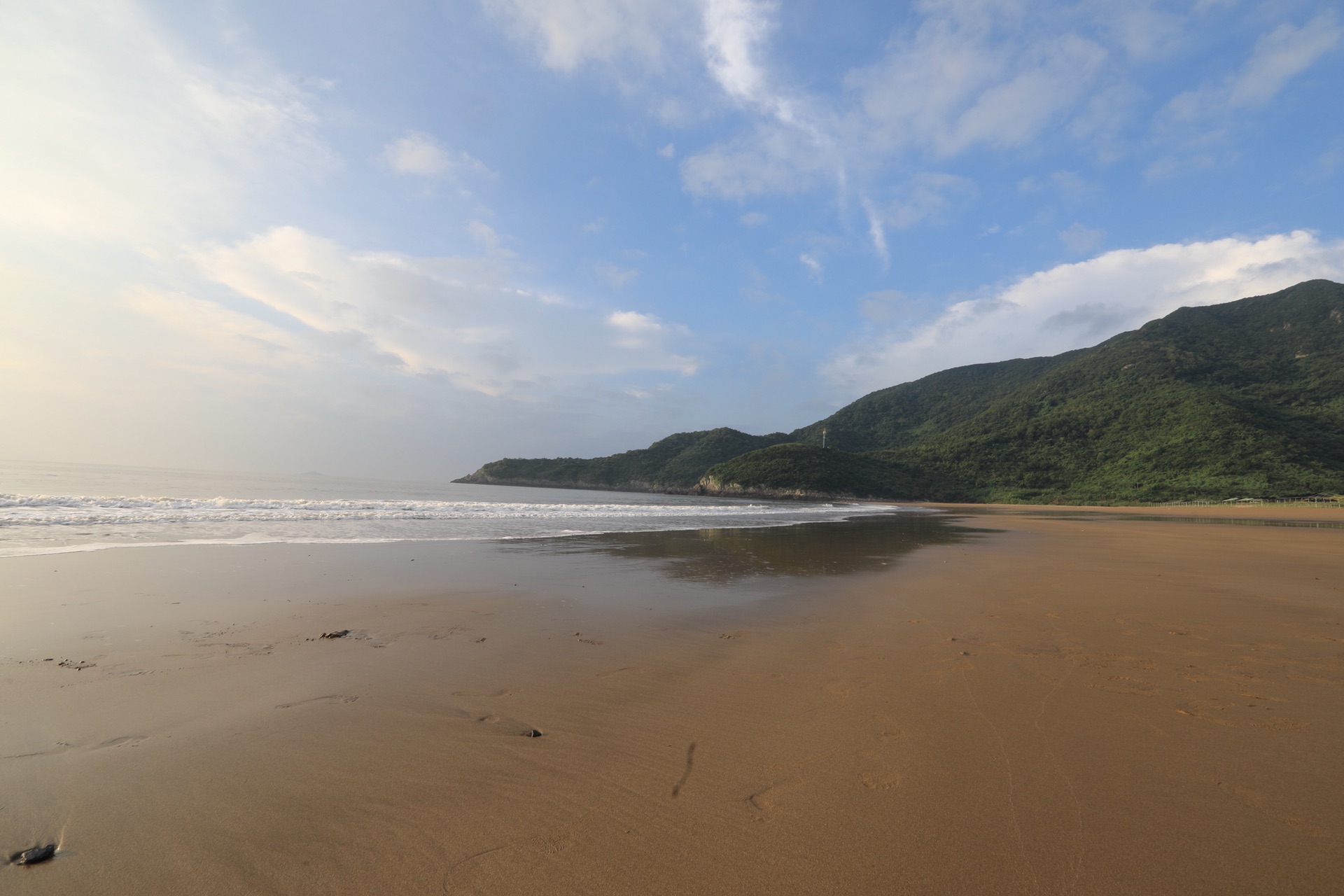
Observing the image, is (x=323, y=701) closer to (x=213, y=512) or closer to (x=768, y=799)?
(x=768, y=799)

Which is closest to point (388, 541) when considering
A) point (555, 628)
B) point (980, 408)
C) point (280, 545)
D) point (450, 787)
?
point (280, 545)

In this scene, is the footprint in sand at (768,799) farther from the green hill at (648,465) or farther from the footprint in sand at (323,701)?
the green hill at (648,465)

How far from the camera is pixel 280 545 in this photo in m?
11.3

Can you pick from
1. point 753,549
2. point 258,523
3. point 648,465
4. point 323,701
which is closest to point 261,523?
point 258,523

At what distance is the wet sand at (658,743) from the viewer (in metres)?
2.19

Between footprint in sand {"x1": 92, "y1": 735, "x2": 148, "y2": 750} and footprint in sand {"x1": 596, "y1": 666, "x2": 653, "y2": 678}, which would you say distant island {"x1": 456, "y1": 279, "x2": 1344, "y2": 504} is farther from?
footprint in sand {"x1": 92, "y1": 735, "x2": 148, "y2": 750}

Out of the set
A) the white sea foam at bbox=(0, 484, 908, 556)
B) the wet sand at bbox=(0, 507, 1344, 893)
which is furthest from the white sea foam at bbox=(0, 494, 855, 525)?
the wet sand at bbox=(0, 507, 1344, 893)

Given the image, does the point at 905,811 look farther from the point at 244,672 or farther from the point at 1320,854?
the point at 244,672

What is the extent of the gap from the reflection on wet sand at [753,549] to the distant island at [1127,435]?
174 ft

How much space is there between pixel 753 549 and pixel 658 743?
11135 millimetres

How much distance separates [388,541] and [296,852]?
12.0m

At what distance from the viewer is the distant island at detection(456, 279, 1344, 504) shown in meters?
53.5

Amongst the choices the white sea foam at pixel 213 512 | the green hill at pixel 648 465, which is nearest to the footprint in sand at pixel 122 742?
the white sea foam at pixel 213 512

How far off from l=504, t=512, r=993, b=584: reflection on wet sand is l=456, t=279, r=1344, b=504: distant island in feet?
174
